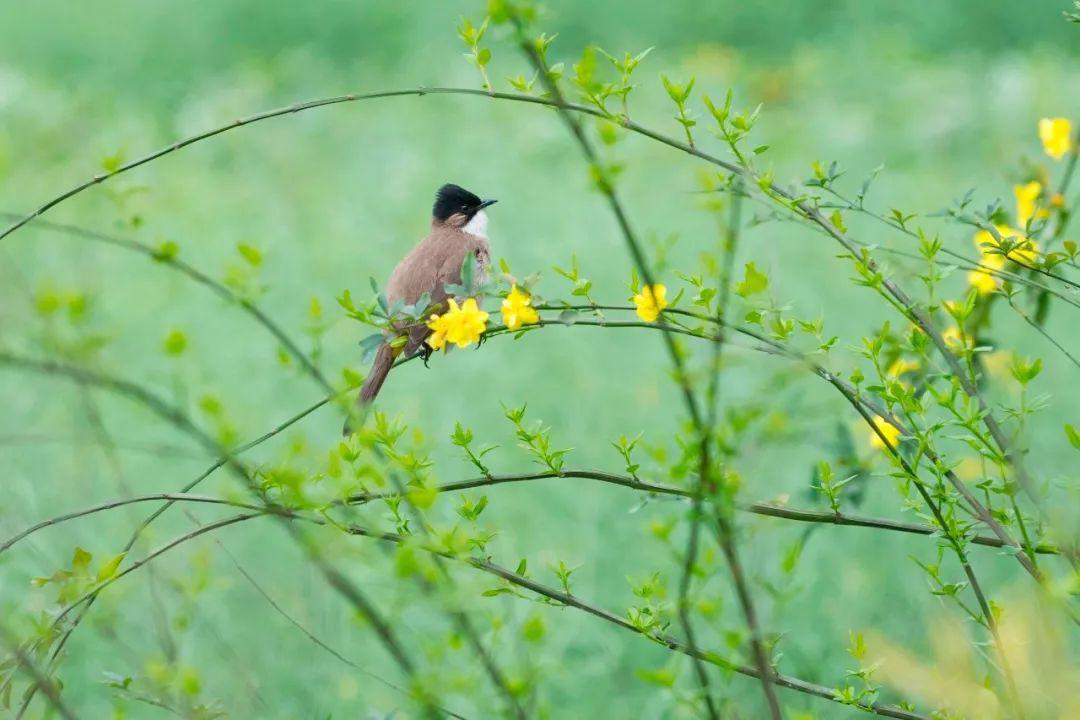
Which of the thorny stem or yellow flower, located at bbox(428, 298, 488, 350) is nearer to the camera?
the thorny stem

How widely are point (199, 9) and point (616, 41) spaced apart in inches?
88.5

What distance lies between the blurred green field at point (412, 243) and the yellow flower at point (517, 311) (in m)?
0.20

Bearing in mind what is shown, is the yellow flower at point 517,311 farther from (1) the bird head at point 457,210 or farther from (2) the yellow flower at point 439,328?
(1) the bird head at point 457,210

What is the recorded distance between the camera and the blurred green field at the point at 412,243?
8.55 ft

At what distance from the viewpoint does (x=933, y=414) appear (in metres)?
3.03

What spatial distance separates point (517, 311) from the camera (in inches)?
51.0

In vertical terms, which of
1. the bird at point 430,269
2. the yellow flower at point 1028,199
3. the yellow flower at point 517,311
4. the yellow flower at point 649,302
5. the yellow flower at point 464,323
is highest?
the bird at point 430,269

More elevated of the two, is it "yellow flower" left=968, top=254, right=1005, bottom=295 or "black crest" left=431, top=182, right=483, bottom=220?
"black crest" left=431, top=182, right=483, bottom=220

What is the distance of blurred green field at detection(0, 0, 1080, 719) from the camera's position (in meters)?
2.61

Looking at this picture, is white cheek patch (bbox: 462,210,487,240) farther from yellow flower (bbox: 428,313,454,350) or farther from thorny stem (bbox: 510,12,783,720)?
thorny stem (bbox: 510,12,783,720)

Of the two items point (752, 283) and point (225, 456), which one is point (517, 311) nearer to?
point (752, 283)

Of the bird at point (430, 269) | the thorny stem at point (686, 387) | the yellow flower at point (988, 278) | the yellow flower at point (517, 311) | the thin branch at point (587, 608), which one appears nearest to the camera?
the thorny stem at point (686, 387)

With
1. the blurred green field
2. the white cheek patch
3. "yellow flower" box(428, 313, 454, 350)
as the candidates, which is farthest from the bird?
"yellow flower" box(428, 313, 454, 350)

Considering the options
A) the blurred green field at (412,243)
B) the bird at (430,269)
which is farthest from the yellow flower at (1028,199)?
the bird at (430,269)
